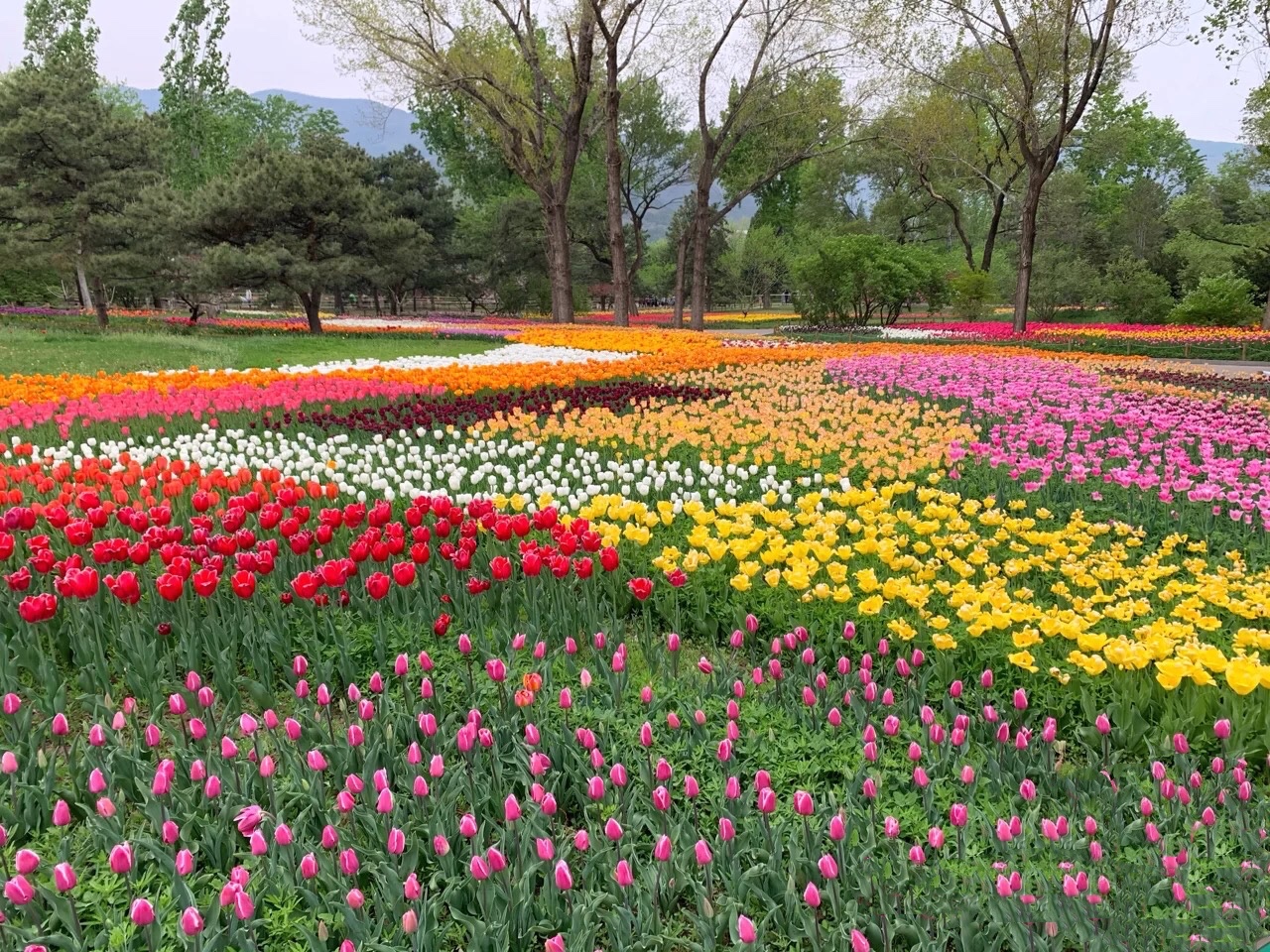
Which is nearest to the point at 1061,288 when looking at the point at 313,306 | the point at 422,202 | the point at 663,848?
the point at 313,306

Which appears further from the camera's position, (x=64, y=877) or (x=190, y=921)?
(x=64, y=877)

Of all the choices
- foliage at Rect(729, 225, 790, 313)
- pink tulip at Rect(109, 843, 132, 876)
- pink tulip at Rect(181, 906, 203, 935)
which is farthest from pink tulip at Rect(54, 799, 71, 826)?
foliage at Rect(729, 225, 790, 313)

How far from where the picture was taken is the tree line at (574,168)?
77.6ft

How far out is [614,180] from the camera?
26.7 m

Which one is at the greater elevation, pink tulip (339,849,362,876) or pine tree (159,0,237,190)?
pine tree (159,0,237,190)

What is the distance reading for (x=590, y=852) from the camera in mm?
2305

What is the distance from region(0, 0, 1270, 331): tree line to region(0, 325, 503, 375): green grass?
302cm

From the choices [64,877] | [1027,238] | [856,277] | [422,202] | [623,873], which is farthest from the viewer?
[422,202]

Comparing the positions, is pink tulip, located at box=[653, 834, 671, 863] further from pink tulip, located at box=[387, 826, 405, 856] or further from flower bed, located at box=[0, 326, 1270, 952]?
pink tulip, located at box=[387, 826, 405, 856]

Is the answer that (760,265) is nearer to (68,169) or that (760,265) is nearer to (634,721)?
(68,169)

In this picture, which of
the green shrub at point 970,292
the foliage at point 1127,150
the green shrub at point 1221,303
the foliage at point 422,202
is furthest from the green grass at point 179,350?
the foliage at point 1127,150

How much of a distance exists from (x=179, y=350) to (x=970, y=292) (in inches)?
1159

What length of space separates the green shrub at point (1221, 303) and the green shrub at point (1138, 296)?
251 cm

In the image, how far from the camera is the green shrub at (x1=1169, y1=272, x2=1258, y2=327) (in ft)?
90.0
